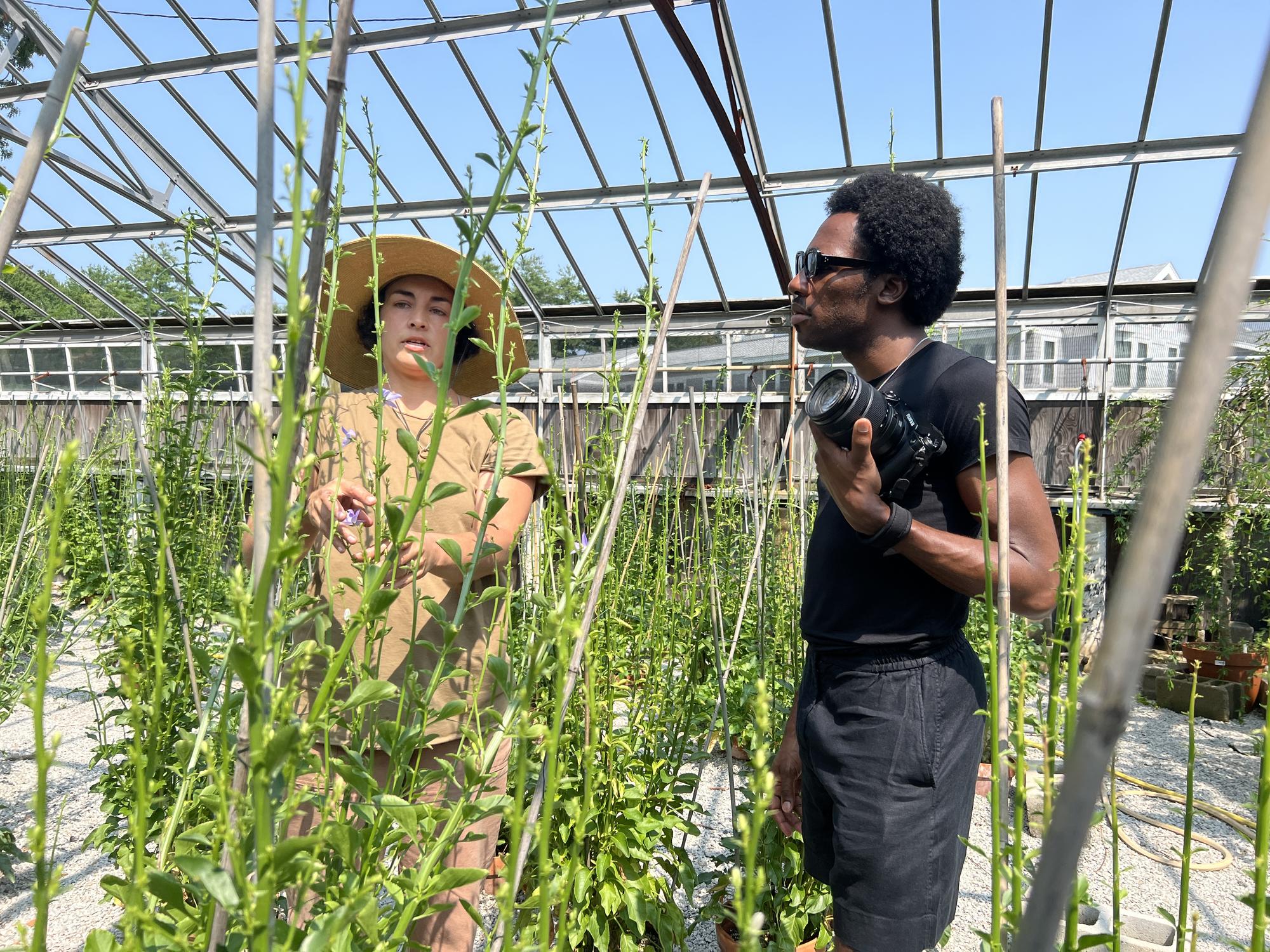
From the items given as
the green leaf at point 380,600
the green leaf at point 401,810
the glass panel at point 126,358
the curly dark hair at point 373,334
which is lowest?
the green leaf at point 401,810

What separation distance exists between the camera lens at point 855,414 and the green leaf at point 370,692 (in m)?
0.69

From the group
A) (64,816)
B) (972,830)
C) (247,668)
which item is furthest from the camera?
(972,830)

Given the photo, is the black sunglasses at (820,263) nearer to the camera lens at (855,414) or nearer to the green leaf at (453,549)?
the camera lens at (855,414)

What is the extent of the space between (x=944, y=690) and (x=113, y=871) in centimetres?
253

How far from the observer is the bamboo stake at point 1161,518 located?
0.22m

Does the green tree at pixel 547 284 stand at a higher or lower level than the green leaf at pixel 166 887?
higher

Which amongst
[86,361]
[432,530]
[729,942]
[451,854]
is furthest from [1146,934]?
[86,361]

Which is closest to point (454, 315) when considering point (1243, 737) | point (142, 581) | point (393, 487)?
point (393, 487)

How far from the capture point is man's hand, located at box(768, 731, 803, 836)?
1442mm

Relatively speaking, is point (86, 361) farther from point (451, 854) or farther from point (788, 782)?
point (788, 782)

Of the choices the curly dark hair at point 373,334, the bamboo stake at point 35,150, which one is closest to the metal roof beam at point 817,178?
the curly dark hair at point 373,334

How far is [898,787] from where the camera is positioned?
1120 mm

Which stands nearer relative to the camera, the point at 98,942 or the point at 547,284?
the point at 98,942

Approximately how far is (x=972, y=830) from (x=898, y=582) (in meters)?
2.59
